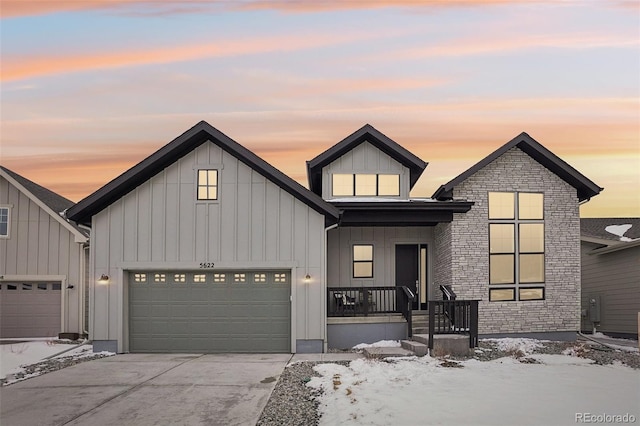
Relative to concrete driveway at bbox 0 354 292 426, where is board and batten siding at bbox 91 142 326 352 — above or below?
above

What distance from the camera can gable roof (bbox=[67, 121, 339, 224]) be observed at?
14.9 meters

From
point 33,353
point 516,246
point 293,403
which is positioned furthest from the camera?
point 516,246

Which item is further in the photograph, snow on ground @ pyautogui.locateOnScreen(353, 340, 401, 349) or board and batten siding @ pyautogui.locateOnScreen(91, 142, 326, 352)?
board and batten siding @ pyautogui.locateOnScreen(91, 142, 326, 352)

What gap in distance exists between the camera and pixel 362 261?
1848cm

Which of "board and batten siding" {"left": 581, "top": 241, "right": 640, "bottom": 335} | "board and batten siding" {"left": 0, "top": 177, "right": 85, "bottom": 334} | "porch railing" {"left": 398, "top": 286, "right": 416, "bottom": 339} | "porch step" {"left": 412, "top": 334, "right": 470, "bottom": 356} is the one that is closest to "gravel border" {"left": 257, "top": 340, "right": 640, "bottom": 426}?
"porch step" {"left": 412, "top": 334, "right": 470, "bottom": 356}

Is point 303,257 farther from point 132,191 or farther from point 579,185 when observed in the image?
point 579,185

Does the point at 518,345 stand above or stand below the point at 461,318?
below

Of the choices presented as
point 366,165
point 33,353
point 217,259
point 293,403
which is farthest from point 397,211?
point 33,353

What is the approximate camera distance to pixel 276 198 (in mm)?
15375

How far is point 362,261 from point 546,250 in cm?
563

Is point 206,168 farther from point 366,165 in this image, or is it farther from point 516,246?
point 516,246

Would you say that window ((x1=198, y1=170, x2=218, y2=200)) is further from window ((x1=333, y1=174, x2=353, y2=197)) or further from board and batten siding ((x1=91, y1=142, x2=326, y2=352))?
window ((x1=333, y1=174, x2=353, y2=197))

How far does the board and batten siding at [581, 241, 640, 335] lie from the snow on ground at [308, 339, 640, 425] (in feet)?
27.8

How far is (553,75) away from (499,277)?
6115 mm
